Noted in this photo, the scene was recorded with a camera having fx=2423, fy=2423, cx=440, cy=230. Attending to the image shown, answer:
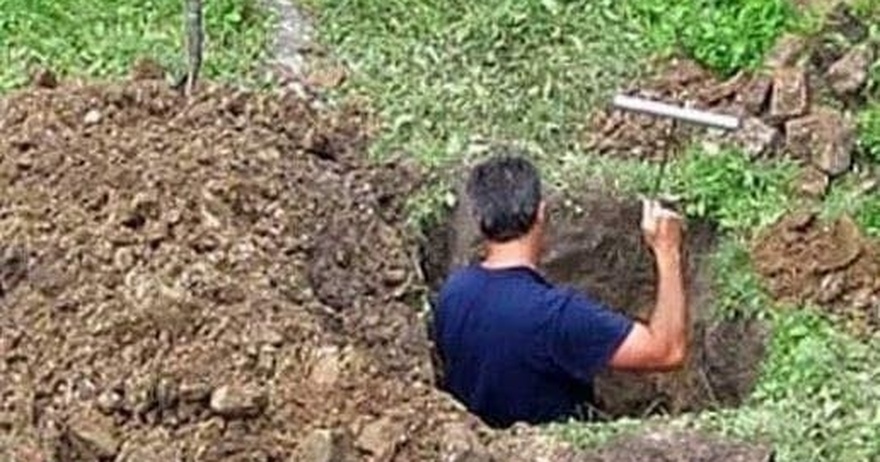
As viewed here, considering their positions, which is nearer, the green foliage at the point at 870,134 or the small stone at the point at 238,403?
the small stone at the point at 238,403

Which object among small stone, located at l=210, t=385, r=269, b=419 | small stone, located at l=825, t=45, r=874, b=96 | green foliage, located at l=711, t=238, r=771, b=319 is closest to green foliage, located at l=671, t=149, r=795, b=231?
green foliage, located at l=711, t=238, r=771, b=319

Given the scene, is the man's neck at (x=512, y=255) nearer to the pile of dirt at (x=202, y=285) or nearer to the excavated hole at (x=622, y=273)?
the pile of dirt at (x=202, y=285)

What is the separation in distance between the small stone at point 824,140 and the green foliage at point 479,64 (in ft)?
2.34

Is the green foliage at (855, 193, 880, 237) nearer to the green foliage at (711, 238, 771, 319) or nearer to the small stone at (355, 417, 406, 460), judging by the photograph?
the green foliage at (711, 238, 771, 319)

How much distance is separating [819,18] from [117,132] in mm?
2336

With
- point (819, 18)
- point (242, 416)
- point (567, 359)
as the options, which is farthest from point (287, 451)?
point (819, 18)

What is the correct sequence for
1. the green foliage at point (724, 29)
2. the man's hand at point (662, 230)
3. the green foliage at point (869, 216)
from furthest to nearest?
the green foliage at point (724, 29)
the green foliage at point (869, 216)
the man's hand at point (662, 230)

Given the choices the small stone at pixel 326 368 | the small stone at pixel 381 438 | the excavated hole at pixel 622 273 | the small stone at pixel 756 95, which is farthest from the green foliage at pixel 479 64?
the small stone at pixel 381 438

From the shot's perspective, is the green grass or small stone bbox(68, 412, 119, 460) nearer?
small stone bbox(68, 412, 119, 460)

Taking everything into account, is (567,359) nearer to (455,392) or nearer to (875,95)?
(455,392)

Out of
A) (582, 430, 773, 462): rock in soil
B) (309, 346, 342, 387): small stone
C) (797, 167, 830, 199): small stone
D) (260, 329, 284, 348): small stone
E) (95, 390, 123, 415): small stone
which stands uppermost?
(797, 167, 830, 199): small stone

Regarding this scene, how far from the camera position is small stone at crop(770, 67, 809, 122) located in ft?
24.5

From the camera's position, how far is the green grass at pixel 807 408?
5719 millimetres

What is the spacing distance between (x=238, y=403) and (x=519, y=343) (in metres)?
0.90
